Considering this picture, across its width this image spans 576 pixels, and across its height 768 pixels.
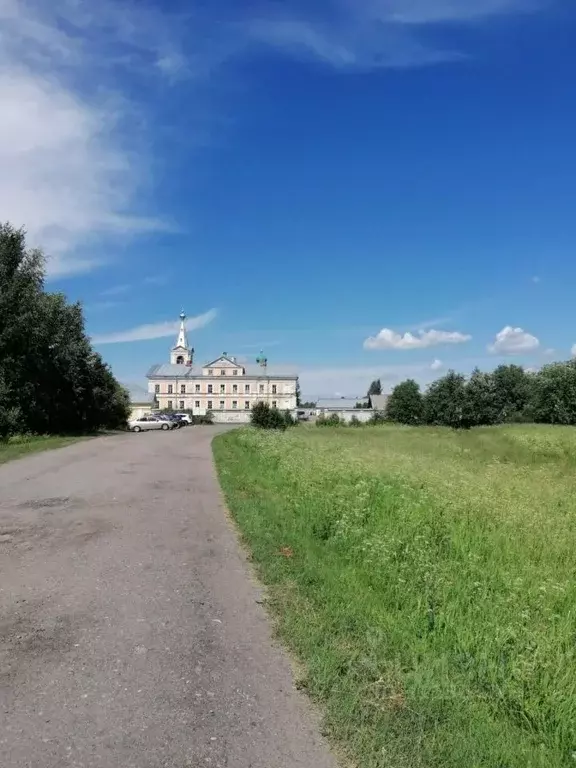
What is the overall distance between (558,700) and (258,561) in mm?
4471

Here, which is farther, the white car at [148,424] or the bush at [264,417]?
the white car at [148,424]

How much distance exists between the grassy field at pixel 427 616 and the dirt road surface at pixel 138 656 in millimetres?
363

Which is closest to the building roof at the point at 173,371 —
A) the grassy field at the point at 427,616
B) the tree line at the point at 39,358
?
the tree line at the point at 39,358

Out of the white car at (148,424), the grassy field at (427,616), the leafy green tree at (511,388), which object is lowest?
the grassy field at (427,616)

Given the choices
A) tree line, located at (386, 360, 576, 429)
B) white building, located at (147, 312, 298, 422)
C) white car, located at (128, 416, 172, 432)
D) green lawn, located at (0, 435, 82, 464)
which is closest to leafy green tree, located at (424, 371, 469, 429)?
tree line, located at (386, 360, 576, 429)

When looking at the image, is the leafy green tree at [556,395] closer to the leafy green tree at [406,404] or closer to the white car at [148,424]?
the leafy green tree at [406,404]

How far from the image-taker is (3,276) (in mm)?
36375

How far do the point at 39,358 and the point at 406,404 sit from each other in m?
89.9

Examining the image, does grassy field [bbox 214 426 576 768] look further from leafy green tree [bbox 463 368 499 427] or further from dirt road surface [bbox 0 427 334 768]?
leafy green tree [bbox 463 368 499 427]

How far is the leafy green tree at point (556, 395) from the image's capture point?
85.2m

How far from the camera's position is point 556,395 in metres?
87.7

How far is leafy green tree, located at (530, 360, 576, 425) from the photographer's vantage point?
8525cm

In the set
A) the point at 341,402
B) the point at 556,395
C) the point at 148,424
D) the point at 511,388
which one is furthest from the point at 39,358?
the point at 341,402

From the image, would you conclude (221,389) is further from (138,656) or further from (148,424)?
(138,656)
